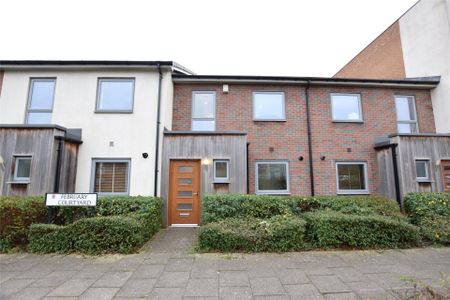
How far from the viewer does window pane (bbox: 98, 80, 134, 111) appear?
8055 mm

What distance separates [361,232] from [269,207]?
2.25 meters

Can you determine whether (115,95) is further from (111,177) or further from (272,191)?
(272,191)

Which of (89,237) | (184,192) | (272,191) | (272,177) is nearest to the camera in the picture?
(89,237)

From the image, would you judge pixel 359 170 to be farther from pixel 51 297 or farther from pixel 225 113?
pixel 51 297

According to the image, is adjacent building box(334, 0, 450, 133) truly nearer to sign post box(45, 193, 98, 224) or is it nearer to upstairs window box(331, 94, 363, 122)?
upstairs window box(331, 94, 363, 122)

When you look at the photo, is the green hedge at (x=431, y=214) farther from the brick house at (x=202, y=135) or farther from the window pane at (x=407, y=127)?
the window pane at (x=407, y=127)

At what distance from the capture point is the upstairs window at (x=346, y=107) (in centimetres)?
921

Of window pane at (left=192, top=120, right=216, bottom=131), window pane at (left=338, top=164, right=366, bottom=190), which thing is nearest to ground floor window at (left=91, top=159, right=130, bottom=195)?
window pane at (left=192, top=120, right=216, bottom=131)

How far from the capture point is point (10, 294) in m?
3.36

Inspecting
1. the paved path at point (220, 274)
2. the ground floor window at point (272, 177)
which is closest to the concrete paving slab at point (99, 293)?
the paved path at point (220, 274)

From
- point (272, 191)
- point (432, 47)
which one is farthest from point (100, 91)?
point (432, 47)

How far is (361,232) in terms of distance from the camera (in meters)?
5.34

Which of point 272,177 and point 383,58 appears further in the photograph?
point 383,58

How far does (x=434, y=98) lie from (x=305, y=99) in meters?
5.58
